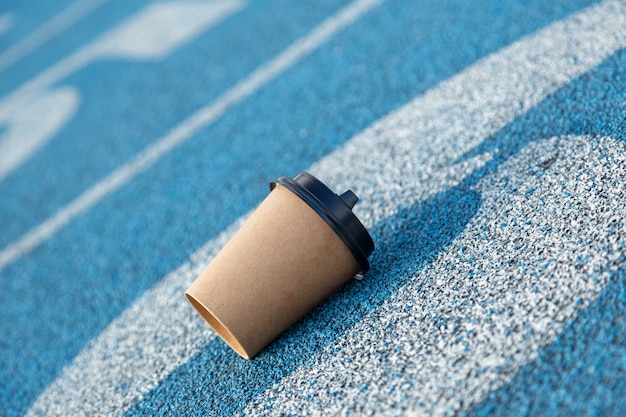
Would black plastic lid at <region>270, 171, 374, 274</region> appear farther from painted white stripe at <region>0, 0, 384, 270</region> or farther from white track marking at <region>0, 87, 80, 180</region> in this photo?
white track marking at <region>0, 87, 80, 180</region>

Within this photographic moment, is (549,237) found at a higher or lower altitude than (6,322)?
lower

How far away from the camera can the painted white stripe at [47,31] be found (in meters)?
3.88

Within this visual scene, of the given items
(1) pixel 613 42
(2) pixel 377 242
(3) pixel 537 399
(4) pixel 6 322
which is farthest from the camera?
(4) pixel 6 322

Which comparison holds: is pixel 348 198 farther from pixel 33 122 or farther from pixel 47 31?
pixel 47 31

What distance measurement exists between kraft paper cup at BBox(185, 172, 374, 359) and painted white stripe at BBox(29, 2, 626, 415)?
0.27 m

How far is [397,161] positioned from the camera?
1.77 meters

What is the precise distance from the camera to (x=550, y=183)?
1348 mm

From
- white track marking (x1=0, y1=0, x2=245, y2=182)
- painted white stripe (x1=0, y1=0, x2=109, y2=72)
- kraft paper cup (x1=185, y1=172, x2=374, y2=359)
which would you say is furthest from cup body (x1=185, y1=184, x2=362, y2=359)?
painted white stripe (x1=0, y1=0, x2=109, y2=72)

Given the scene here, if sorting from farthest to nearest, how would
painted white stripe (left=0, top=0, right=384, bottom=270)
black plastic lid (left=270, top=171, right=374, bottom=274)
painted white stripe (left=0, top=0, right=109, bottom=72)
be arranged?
1. painted white stripe (left=0, top=0, right=109, bottom=72)
2. painted white stripe (left=0, top=0, right=384, bottom=270)
3. black plastic lid (left=270, top=171, right=374, bottom=274)

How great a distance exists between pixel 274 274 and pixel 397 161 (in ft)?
2.29

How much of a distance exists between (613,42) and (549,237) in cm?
89

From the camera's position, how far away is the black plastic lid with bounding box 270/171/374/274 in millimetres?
1215

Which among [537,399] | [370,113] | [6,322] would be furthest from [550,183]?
[6,322]

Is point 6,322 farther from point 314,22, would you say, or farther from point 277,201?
point 314,22
